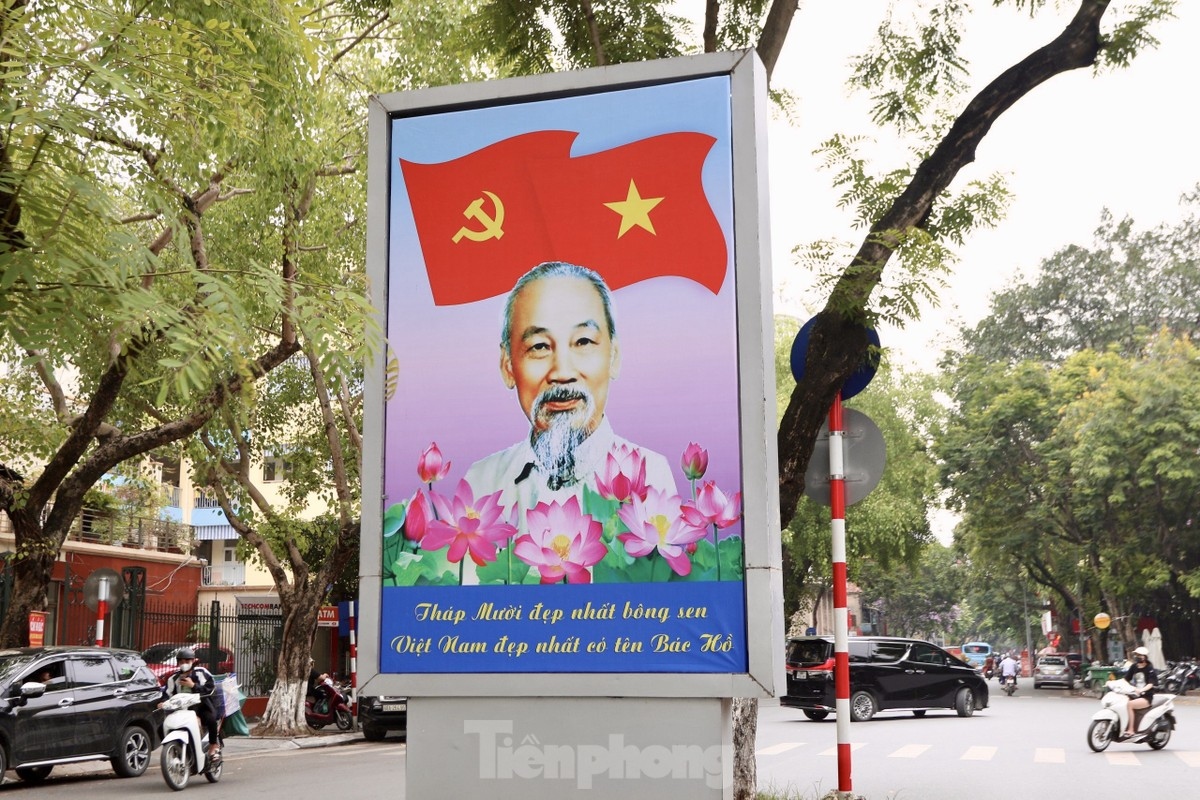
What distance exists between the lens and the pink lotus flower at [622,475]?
220 inches

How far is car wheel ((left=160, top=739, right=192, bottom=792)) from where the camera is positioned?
13336 mm

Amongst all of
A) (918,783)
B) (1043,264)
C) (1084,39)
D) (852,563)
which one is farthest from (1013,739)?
(1043,264)

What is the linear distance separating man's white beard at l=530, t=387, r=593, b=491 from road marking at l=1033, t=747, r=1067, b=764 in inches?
470

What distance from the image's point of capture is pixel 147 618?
A: 968 inches

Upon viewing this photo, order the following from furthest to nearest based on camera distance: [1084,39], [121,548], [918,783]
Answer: [121,548]
[918,783]
[1084,39]

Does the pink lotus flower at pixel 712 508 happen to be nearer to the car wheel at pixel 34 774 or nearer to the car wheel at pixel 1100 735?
the car wheel at pixel 34 774

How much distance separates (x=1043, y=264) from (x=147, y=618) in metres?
36.1

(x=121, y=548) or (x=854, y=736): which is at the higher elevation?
(x=121, y=548)

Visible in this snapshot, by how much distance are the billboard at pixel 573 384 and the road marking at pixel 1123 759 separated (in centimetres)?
1214

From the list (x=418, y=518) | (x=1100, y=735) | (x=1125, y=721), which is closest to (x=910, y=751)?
(x=1100, y=735)

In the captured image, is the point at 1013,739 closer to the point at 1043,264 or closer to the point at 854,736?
the point at 854,736

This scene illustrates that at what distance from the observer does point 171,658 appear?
23.4 metres

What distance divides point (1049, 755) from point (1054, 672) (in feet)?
96.8

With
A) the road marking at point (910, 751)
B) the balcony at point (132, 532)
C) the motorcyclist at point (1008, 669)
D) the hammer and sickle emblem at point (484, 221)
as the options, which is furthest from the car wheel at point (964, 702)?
the hammer and sickle emblem at point (484, 221)
